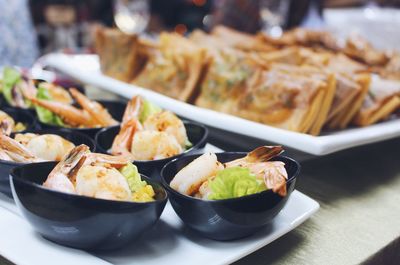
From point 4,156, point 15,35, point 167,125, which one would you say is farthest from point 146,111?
point 15,35

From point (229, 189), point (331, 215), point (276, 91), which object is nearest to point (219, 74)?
point (276, 91)

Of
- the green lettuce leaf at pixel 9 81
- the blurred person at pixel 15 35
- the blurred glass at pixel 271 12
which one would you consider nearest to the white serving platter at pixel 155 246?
the green lettuce leaf at pixel 9 81

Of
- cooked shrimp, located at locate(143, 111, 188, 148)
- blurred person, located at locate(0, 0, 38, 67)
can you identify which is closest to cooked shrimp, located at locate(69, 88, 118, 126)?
cooked shrimp, located at locate(143, 111, 188, 148)

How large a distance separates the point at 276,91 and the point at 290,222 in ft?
2.35

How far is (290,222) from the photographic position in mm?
1115

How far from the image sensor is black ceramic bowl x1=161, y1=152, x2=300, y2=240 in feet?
3.24

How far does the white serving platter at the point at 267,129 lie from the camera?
4.56ft

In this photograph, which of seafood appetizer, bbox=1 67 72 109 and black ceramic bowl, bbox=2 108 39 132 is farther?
seafood appetizer, bbox=1 67 72 109

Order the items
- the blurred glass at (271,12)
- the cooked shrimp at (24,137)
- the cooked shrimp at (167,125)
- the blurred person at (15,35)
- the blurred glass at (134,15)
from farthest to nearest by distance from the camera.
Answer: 1. the blurred glass at (134,15)
2. the blurred glass at (271,12)
3. the blurred person at (15,35)
4. the cooked shrimp at (167,125)
5. the cooked shrimp at (24,137)

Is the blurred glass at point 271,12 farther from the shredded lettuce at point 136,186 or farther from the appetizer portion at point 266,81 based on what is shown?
the shredded lettuce at point 136,186

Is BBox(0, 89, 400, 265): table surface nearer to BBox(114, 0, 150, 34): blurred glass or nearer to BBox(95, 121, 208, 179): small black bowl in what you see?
BBox(95, 121, 208, 179): small black bowl

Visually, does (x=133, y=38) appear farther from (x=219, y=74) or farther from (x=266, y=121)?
(x=266, y=121)

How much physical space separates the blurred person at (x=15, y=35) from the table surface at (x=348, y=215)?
227cm

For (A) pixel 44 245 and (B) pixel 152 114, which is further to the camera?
(B) pixel 152 114
